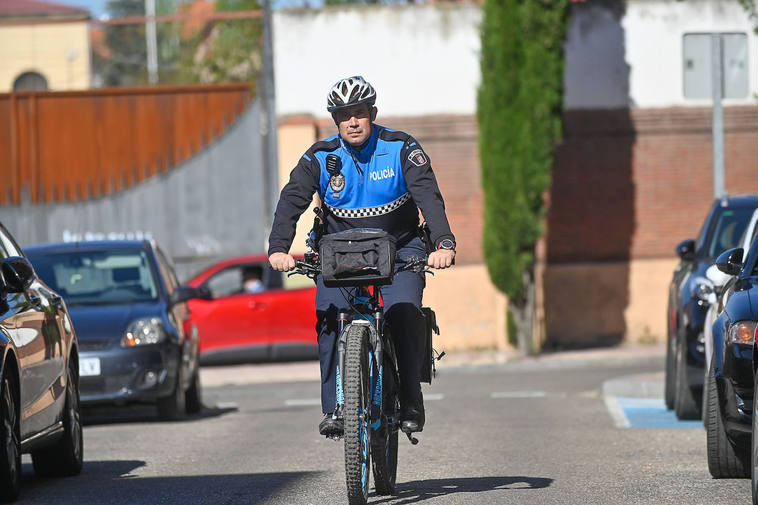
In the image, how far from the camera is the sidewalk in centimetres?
2106

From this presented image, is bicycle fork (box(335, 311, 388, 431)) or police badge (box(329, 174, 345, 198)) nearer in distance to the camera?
bicycle fork (box(335, 311, 388, 431))

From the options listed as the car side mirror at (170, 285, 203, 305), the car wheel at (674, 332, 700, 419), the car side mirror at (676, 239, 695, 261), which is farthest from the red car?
the car wheel at (674, 332, 700, 419)

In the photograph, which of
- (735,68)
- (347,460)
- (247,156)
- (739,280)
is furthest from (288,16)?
(347,460)

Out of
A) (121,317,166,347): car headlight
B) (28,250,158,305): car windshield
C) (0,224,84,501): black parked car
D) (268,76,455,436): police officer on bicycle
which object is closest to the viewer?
(268,76,455,436): police officer on bicycle

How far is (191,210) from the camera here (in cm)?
2616

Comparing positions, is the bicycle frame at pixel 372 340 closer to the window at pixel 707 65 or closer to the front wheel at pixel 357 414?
the front wheel at pixel 357 414

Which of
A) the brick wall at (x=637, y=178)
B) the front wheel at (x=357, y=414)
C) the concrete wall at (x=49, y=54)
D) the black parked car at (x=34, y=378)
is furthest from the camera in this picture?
the concrete wall at (x=49, y=54)

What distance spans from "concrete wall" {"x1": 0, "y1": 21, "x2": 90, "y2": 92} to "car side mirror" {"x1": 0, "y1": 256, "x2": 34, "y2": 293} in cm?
3892

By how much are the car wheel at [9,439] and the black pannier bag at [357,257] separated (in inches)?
73.5

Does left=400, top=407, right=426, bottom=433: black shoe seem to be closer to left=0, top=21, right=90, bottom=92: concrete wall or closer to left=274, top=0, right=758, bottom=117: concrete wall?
left=274, top=0, right=758, bottom=117: concrete wall

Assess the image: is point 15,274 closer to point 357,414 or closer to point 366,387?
point 366,387

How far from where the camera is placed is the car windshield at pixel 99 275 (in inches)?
582

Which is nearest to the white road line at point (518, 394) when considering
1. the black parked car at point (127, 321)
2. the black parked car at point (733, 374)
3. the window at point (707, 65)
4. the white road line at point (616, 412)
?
the white road line at point (616, 412)

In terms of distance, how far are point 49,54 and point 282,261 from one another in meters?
43.1
